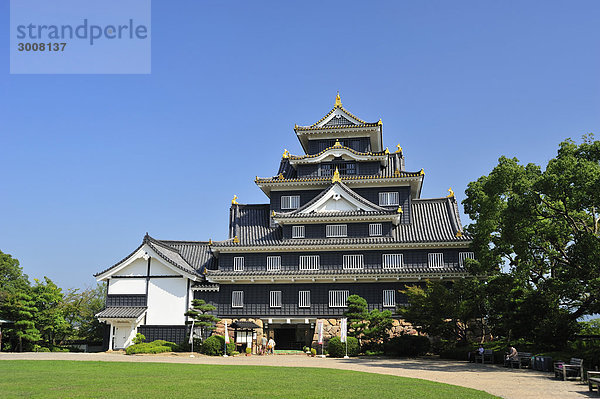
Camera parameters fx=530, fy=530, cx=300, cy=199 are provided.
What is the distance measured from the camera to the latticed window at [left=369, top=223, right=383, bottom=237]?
38781 mm

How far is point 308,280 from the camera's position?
38031 mm

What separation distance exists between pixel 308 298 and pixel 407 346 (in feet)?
30.2

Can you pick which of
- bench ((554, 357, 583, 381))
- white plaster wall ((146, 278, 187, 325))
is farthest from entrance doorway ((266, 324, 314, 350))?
bench ((554, 357, 583, 381))

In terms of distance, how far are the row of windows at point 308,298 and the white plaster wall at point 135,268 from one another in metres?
6.79

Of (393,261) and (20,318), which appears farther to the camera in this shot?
(20,318)

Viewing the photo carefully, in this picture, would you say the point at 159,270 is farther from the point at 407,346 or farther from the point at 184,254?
the point at 407,346

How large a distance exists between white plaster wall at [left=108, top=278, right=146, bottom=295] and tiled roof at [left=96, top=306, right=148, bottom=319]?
1175mm

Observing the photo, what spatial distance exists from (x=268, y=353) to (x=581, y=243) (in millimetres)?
21158

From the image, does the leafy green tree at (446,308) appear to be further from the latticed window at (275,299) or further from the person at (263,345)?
the latticed window at (275,299)

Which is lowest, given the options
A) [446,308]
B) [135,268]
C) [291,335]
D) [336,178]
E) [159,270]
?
[291,335]

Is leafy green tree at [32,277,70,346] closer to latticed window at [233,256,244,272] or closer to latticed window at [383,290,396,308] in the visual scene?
latticed window at [233,256,244,272]

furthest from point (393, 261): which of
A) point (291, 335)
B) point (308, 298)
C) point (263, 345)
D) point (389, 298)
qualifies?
point (263, 345)

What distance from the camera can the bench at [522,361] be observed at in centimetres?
2398

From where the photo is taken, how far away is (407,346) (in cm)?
3092
